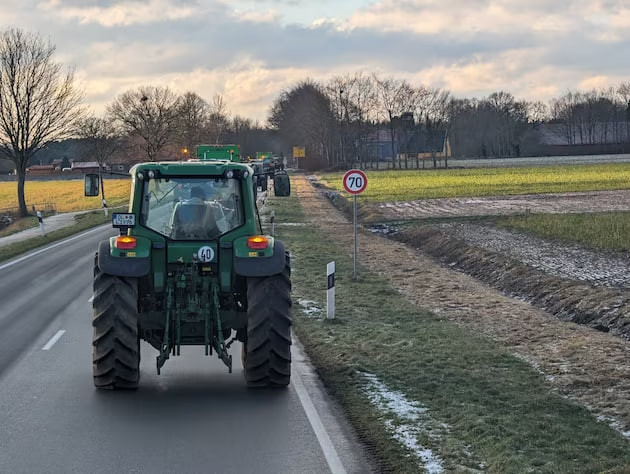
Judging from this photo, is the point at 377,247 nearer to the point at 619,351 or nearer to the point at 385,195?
the point at 619,351

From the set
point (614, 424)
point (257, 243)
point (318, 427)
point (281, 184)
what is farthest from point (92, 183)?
point (614, 424)

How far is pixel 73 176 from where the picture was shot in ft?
440

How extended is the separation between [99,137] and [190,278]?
186ft

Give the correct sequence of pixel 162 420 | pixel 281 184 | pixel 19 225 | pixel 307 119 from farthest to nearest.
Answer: pixel 307 119 < pixel 19 225 < pixel 281 184 < pixel 162 420

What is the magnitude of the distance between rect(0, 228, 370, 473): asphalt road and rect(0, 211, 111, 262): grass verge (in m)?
18.0

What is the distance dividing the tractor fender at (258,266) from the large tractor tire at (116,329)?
1.15 metres

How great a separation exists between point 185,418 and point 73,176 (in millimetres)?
129672

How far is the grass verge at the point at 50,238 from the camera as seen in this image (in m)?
31.2

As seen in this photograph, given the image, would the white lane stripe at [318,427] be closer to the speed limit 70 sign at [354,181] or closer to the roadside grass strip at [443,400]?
the roadside grass strip at [443,400]

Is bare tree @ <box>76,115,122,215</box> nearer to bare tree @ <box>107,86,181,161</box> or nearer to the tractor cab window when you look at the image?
bare tree @ <box>107,86,181,161</box>

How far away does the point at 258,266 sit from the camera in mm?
10102

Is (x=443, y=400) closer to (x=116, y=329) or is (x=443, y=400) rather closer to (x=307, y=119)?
(x=116, y=329)

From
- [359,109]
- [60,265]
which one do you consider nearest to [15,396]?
[60,265]

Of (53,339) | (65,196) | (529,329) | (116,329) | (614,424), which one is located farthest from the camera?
(65,196)
